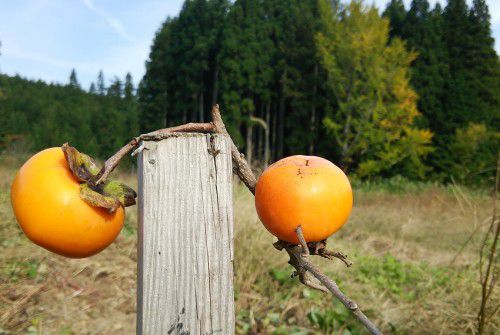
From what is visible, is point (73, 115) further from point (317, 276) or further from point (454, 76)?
point (317, 276)

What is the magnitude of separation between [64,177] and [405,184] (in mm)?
15204

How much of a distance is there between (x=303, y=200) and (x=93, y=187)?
0.41m

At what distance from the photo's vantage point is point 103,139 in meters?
31.7

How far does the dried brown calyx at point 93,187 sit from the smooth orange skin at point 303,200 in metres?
0.28

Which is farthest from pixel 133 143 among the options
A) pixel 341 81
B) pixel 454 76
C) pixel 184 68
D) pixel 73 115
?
pixel 73 115

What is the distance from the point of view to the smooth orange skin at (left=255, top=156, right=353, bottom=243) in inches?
29.8

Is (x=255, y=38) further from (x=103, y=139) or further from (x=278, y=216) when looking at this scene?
(x=278, y=216)

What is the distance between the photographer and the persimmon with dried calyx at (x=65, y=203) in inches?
30.9

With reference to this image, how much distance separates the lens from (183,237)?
0.85 meters

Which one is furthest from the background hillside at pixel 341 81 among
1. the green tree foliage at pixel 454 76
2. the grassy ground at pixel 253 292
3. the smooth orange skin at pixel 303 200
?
the smooth orange skin at pixel 303 200

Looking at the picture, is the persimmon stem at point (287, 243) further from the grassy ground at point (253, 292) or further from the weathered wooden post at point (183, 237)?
the grassy ground at point (253, 292)

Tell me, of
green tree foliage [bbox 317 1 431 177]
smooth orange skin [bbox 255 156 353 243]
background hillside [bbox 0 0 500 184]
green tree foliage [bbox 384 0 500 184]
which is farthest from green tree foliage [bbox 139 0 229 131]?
smooth orange skin [bbox 255 156 353 243]

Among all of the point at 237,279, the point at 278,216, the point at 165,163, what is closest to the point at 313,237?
the point at 278,216

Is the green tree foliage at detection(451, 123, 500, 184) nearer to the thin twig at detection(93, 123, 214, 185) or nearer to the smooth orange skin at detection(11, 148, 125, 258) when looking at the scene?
the thin twig at detection(93, 123, 214, 185)
